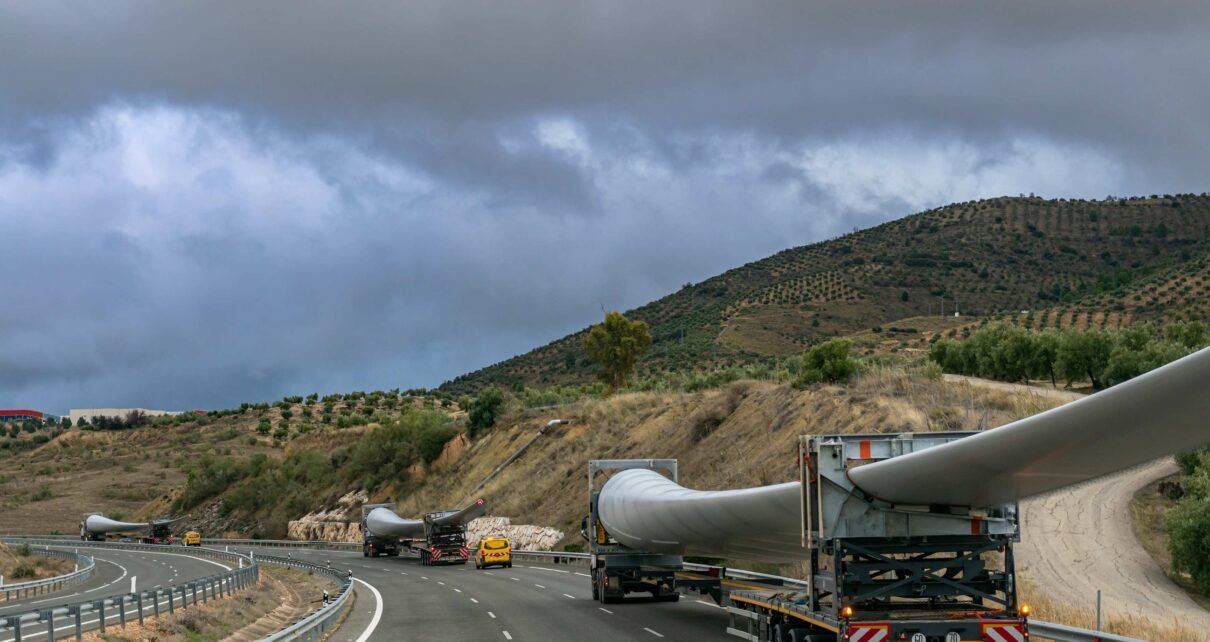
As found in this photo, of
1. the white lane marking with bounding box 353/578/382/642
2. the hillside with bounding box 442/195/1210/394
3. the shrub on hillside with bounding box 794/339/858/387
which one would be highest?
the hillside with bounding box 442/195/1210/394

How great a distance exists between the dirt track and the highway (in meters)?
8.32

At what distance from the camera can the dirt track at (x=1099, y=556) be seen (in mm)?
26922

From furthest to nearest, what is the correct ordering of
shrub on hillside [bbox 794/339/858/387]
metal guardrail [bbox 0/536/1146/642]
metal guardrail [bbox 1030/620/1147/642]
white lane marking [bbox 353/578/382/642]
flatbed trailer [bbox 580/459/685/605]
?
shrub on hillside [bbox 794/339/858/387], flatbed trailer [bbox 580/459/685/605], white lane marking [bbox 353/578/382/642], metal guardrail [bbox 0/536/1146/642], metal guardrail [bbox 1030/620/1147/642]

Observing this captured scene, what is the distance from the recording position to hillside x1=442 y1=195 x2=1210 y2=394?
336ft

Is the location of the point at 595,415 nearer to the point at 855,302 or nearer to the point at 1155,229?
the point at 855,302

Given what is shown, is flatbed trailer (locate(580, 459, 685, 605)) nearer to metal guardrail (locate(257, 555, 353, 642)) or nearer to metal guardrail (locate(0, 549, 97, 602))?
metal guardrail (locate(257, 555, 353, 642))

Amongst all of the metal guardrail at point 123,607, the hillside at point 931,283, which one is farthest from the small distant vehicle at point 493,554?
the hillside at point 931,283

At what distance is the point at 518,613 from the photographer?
96.8 feet

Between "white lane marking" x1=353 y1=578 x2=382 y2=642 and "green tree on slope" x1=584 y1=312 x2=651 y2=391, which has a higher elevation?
"green tree on slope" x1=584 y1=312 x2=651 y2=391

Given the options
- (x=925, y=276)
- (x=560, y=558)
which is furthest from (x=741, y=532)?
(x=925, y=276)

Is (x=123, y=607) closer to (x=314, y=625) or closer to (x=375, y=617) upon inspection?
(x=314, y=625)

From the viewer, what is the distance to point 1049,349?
61.9 m

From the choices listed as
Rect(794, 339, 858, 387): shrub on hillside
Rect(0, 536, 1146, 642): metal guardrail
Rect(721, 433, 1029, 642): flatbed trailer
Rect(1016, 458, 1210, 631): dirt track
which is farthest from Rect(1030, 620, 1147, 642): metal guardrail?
Rect(794, 339, 858, 387): shrub on hillside

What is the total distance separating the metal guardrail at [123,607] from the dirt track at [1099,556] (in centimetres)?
1872
